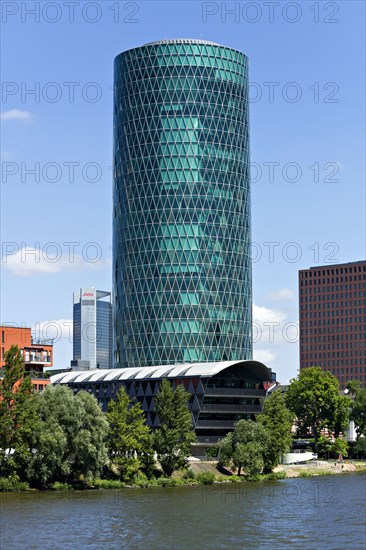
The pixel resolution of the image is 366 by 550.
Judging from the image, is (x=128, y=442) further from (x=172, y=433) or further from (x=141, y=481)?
(x=172, y=433)

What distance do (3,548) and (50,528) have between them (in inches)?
427

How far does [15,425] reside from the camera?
128125mm

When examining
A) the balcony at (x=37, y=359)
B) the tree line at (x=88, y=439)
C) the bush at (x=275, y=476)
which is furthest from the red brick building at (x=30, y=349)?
the bush at (x=275, y=476)

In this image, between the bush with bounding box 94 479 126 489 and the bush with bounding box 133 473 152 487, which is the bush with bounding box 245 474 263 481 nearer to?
the bush with bounding box 133 473 152 487

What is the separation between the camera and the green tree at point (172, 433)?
150 meters

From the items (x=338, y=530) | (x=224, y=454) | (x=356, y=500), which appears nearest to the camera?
(x=338, y=530)

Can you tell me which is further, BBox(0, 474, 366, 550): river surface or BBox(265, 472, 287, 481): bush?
BBox(265, 472, 287, 481): bush

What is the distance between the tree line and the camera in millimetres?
126688

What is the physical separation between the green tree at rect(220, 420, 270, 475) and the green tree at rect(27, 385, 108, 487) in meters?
26.5

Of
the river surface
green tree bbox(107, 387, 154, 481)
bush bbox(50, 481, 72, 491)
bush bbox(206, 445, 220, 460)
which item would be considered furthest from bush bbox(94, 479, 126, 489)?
bush bbox(206, 445, 220, 460)

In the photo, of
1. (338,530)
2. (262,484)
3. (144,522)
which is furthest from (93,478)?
(338,530)

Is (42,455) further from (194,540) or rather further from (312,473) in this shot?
(312,473)

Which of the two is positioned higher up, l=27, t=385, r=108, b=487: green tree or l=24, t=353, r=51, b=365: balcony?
l=24, t=353, r=51, b=365: balcony

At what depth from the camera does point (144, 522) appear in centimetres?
9681
